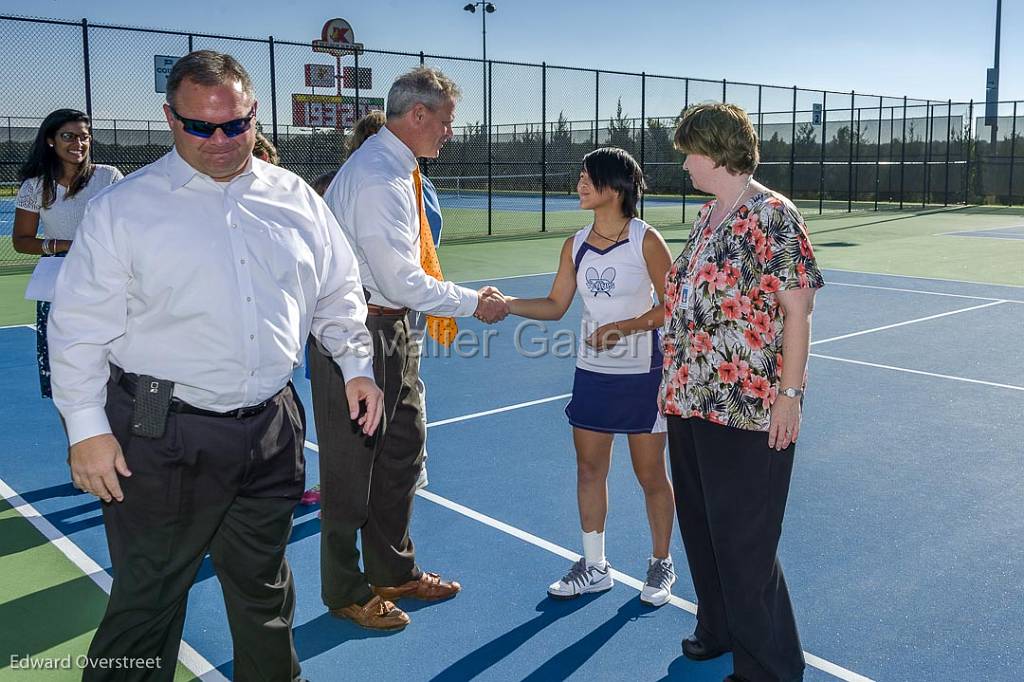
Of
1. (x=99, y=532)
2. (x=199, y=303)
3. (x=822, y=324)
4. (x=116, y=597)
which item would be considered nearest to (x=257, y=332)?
(x=199, y=303)

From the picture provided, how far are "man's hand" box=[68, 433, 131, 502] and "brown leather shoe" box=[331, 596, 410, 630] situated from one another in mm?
1546

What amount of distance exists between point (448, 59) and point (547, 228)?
5.40 meters

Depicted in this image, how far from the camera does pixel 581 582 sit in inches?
162

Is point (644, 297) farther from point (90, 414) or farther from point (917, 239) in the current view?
point (917, 239)

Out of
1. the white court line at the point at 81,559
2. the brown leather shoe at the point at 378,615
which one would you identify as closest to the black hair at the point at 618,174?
the brown leather shoe at the point at 378,615

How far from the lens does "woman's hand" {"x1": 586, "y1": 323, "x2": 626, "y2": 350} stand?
13.3 feet

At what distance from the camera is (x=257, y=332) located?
9.08ft

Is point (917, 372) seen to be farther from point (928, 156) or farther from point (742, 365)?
point (928, 156)

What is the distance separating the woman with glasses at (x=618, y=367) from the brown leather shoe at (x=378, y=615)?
689 mm

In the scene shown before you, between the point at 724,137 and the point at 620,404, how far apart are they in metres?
1.34

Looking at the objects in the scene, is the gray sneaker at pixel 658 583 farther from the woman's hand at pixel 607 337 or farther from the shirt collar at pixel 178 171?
the shirt collar at pixel 178 171

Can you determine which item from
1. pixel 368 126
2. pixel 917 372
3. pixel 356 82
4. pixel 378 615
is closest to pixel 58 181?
pixel 368 126

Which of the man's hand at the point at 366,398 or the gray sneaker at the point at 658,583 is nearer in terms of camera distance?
the man's hand at the point at 366,398

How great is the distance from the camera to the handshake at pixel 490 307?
4438mm
